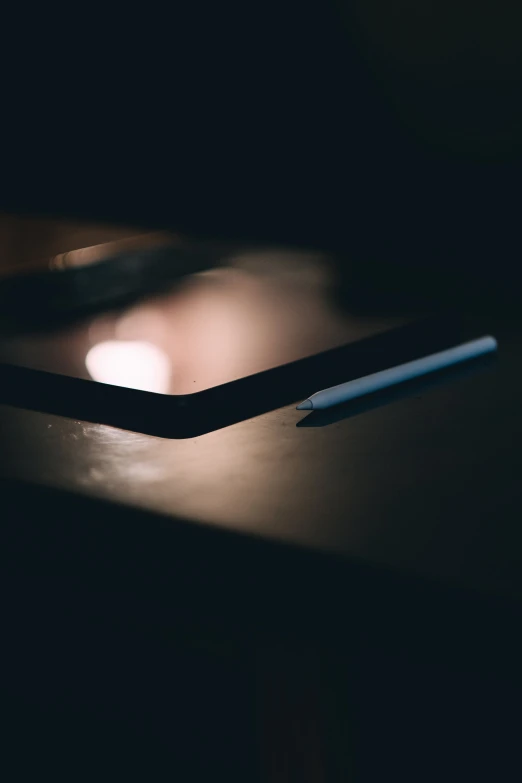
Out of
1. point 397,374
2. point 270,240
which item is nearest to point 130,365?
point 397,374

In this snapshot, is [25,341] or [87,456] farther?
[25,341]

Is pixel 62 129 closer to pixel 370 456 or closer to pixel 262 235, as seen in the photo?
pixel 262 235

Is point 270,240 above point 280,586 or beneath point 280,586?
above

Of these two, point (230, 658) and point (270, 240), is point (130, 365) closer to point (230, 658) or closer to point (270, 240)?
point (230, 658)

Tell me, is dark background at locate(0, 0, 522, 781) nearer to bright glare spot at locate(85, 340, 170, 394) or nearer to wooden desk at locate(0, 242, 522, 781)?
wooden desk at locate(0, 242, 522, 781)

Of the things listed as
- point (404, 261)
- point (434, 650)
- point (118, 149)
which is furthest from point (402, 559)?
point (118, 149)

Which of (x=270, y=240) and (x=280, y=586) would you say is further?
(x=270, y=240)

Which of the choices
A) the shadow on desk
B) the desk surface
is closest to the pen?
the desk surface

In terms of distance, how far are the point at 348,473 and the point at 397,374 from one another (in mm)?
156

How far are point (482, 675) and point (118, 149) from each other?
1347 mm

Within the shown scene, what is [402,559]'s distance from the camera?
50 centimetres

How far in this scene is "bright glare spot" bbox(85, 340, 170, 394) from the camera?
2.34 feet

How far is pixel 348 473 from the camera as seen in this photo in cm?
60

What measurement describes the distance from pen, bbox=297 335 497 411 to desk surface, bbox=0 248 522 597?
0.04 ft
